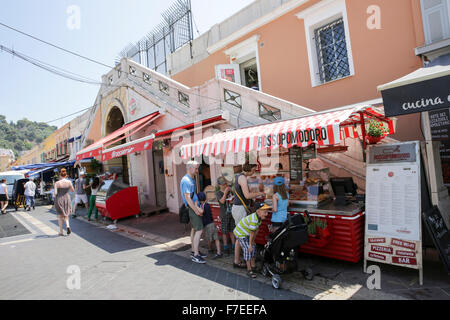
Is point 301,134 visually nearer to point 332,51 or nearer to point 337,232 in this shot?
point 337,232

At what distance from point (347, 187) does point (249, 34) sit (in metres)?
Answer: 7.79

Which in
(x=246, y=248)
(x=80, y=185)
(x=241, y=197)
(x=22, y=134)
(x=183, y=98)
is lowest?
(x=246, y=248)

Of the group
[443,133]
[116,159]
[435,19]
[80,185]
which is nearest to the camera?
[443,133]

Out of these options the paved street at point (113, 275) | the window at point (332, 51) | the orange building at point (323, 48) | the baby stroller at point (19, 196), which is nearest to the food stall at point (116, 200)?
the paved street at point (113, 275)

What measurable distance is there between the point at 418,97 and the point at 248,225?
3.13 m

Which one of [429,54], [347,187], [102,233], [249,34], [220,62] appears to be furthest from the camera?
[220,62]

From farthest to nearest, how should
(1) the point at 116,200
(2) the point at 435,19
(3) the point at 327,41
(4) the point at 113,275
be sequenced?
(1) the point at 116,200 < (3) the point at 327,41 < (2) the point at 435,19 < (4) the point at 113,275

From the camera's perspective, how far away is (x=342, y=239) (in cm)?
423

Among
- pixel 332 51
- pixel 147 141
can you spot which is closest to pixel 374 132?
pixel 332 51

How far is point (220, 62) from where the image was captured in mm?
11438

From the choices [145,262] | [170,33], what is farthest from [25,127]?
[145,262]

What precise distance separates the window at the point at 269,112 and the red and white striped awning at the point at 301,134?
1.15m
